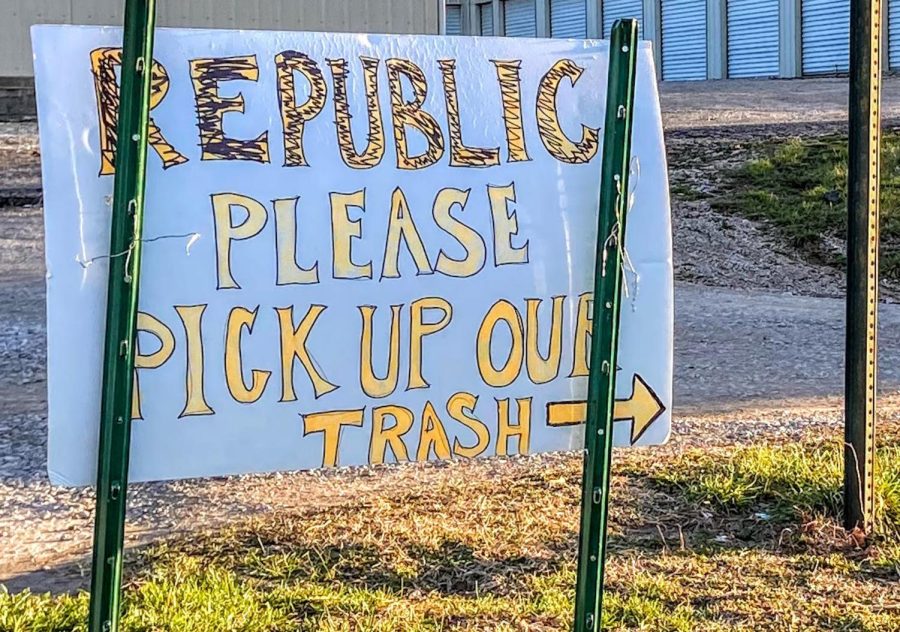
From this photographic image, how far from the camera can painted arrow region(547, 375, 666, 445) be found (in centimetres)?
322

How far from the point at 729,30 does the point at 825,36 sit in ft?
11.3

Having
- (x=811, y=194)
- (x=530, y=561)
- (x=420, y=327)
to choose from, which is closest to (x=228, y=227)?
(x=420, y=327)

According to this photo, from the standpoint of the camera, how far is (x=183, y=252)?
2.86 metres

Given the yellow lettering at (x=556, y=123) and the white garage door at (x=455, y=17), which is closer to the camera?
the yellow lettering at (x=556, y=123)

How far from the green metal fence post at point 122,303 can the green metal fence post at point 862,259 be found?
2572 millimetres

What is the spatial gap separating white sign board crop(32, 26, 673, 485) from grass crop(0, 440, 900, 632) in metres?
0.71

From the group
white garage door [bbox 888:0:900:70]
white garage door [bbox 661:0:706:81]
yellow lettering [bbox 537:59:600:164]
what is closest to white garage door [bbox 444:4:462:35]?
white garage door [bbox 661:0:706:81]

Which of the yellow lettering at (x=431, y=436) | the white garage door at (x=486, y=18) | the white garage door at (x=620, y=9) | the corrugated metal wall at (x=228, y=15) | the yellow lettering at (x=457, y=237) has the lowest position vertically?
the yellow lettering at (x=431, y=436)

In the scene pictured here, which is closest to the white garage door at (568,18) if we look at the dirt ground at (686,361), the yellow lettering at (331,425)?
the dirt ground at (686,361)

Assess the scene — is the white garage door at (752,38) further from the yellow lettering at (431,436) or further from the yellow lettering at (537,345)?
the yellow lettering at (431,436)

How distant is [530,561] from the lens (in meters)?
4.08

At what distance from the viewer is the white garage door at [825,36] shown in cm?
2936

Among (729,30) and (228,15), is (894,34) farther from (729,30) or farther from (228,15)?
(228,15)

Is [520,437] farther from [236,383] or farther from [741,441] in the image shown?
[741,441]
